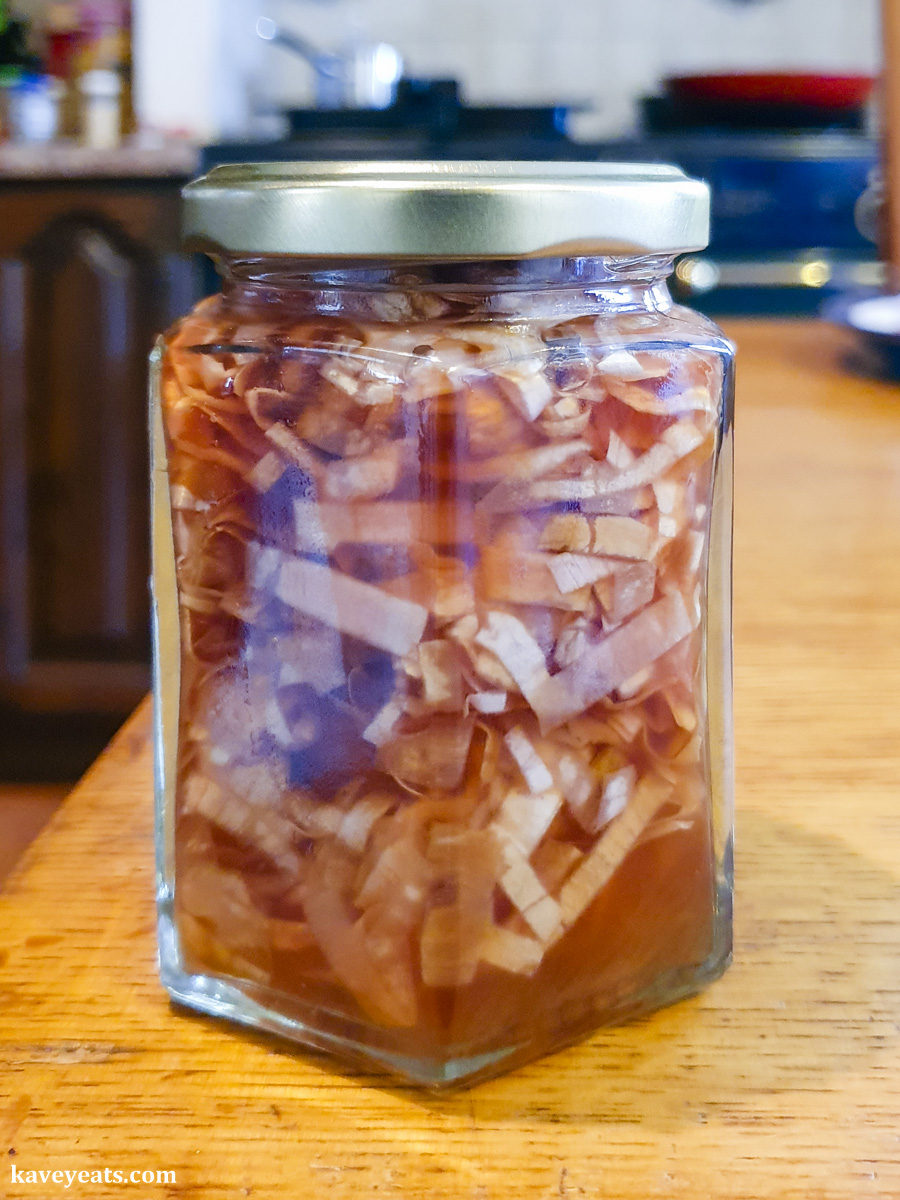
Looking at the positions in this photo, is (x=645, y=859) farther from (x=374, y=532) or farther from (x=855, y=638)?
(x=855, y=638)

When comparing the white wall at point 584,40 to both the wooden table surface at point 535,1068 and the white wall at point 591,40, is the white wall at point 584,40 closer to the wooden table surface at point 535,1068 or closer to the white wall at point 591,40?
the white wall at point 591,40

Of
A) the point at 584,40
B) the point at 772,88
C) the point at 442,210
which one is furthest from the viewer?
the point at 584,40

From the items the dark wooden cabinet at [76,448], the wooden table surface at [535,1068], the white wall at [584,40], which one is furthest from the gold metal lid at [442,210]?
the white wall at [584,40]

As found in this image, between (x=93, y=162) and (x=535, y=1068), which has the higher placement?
(x=93, y=162)

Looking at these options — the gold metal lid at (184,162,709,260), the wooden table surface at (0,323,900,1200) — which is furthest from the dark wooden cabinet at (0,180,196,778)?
the gold metal lid at (184,162,709,260)

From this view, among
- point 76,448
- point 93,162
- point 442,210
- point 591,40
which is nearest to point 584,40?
point 591,40

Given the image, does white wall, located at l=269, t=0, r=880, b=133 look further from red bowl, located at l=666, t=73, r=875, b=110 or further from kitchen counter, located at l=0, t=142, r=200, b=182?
kitchen counter, located at l=0, t=142, r=200, b=182

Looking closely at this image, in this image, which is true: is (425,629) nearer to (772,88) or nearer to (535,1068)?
(535,1068)

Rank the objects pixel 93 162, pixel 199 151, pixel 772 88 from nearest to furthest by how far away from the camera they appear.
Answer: pixel 93 162, pixel 199 151, pixel 772 88
